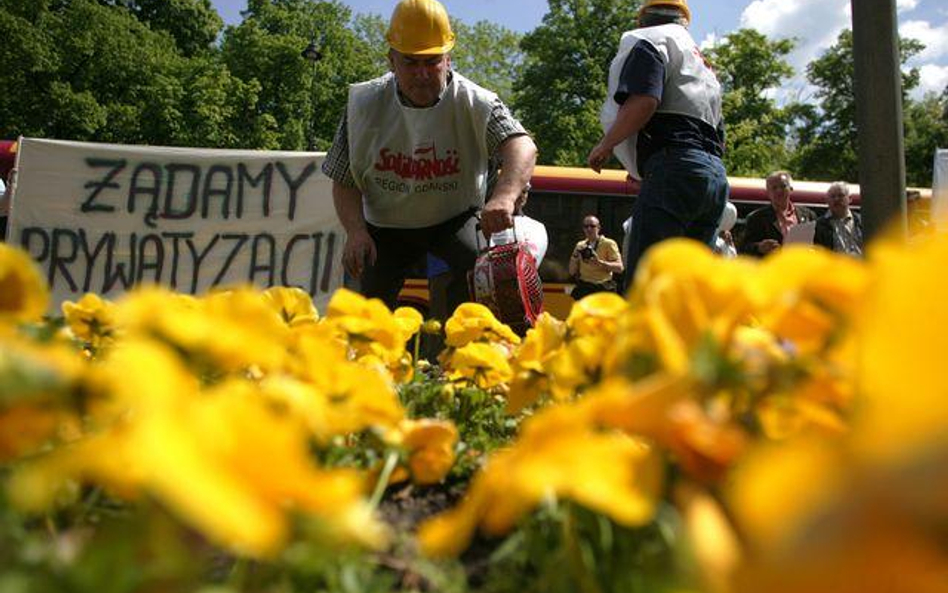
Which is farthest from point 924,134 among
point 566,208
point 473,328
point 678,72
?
point 473,328

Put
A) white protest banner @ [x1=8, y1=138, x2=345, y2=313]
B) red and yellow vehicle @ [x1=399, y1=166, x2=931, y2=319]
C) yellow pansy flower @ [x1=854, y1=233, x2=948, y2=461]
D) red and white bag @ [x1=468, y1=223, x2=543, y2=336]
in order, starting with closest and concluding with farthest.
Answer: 1. yellow pansy flower @ [x1=854, y1=233, x2=948, y2=461]
2. red and white bag @ [x1=468, y1=223, x2=543, y2=336]
3. white protest banner @ [x1=8, y1=138, x2=345, y2=313]
4. red and yellow vehicle @ [x1=399, y1=166, x2=931, y2=319]

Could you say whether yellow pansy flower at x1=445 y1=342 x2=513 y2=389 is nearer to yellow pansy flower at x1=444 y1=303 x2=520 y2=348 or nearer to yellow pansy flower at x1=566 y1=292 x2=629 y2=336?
yellow pansy flower at x1=444 y1=303 x2=520 y2=348

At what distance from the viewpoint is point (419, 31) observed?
3.55m

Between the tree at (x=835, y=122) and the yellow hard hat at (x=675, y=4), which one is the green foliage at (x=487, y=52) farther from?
the yellow hard hat at (x=675, y=4)

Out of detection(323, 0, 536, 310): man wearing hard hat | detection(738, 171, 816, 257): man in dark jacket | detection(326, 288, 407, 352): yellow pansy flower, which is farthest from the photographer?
detection(738, 171, 816, 257): man in dark jacket

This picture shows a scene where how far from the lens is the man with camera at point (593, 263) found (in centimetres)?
874

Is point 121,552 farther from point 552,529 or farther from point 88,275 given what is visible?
point 88,275

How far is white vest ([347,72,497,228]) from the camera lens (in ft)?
11.9

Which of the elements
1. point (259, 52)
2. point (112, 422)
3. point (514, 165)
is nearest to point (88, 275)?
point (514, 165)

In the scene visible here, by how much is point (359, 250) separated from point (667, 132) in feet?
4.90

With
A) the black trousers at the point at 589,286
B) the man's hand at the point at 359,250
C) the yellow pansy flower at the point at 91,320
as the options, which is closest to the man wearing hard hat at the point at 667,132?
the man's hand at the point at 359,250

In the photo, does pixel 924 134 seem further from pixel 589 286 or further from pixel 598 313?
pixel 598 313

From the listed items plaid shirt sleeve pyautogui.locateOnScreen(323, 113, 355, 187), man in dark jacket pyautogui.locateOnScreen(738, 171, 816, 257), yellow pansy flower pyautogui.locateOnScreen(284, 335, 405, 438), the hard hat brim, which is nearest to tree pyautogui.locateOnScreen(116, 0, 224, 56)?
man in dark jacket pyautogui.locateOnScreen(738, 171, 816, 257)

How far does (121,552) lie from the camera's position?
0.37 m
